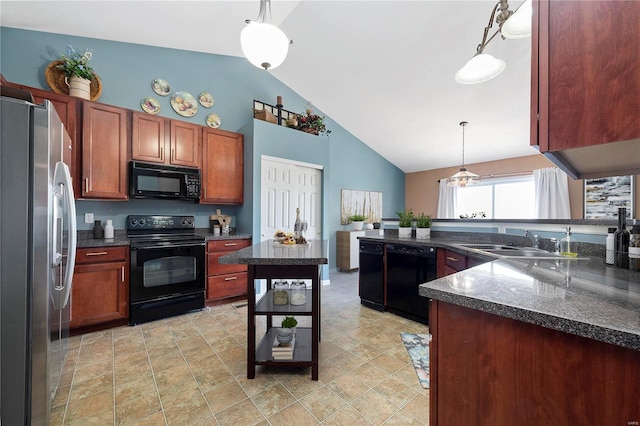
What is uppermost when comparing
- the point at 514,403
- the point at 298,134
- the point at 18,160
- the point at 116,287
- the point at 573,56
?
the point at 298,134

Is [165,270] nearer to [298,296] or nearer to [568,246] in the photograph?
[298,296]

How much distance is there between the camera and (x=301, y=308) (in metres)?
1.85

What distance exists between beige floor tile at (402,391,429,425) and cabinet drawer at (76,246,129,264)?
2852mm

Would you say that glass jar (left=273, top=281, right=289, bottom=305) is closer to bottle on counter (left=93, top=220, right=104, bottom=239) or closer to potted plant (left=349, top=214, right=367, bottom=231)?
bottle on counter (left=93, top=220, right=104, bottom=239)

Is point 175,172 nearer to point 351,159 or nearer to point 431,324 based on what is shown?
point 431,324

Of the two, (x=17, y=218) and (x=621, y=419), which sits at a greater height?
(x=17, y=218)

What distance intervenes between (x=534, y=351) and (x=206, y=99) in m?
4.36

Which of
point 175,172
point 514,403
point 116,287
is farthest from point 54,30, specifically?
point 514,403

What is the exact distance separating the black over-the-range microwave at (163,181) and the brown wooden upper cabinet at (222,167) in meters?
0.16

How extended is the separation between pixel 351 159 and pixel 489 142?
2774 mm

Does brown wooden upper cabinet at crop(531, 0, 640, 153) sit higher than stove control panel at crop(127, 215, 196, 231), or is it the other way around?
brown wooden upper cabinet at crop(531, 0, 640, 153)

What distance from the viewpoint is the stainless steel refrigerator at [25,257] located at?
1.08 meters

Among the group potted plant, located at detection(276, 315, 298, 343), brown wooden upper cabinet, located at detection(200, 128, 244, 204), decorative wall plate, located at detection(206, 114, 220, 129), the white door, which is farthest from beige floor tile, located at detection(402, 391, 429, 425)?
decorative wall plate, located at detection(206, 114, 220, 129)

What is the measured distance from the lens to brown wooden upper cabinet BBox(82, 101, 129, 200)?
263 cm
